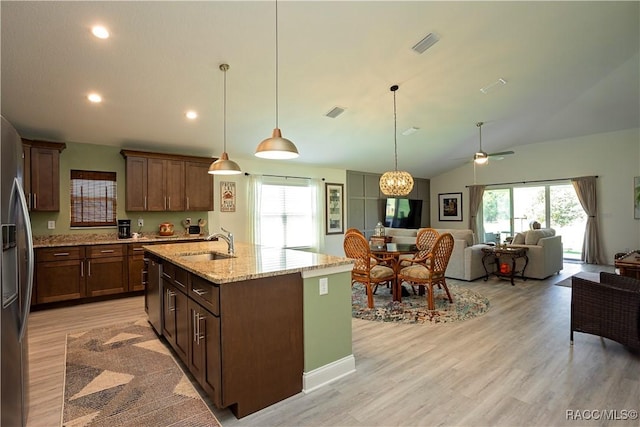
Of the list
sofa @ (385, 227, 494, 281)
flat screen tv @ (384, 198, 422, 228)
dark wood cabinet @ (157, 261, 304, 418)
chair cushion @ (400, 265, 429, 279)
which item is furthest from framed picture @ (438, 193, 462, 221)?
dark wood cabinet @ (157, 261, 304, 418)

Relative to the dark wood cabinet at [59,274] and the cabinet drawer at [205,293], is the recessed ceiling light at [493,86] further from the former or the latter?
the dark wood cabinet at [59,274]

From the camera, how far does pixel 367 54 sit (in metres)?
A: 3.81

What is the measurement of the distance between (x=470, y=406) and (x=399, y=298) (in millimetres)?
2401

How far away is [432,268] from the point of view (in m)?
4.15

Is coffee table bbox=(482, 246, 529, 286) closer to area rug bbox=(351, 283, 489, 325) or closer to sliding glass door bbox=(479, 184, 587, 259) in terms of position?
area rug bbox=(351, 283, 489, 325)

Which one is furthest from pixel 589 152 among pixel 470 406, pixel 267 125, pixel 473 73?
pixel 470 406

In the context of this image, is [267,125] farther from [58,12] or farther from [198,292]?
[198,292]

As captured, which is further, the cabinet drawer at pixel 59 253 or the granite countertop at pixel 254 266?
the cabinet drawer at pixel 59 253

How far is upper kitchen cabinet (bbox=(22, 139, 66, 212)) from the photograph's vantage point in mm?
4406

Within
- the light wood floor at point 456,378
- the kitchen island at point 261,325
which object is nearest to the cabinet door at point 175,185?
the light wood floor at point 456,378

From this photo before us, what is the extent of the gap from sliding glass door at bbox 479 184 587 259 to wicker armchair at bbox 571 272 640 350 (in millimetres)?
4858

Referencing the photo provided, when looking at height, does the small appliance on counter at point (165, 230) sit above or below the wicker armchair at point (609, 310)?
above

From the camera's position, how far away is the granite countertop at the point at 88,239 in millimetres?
4422

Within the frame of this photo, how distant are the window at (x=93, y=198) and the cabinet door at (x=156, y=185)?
1.91 feet
